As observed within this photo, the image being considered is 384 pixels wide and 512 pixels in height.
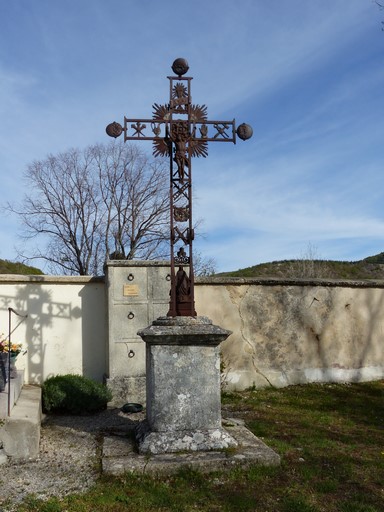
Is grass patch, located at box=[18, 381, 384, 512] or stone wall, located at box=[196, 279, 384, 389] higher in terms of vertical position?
stone wall, located at box=[196, 279, 384, 389]

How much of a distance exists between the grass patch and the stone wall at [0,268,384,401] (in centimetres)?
273

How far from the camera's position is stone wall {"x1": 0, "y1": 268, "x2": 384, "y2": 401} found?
8.30m

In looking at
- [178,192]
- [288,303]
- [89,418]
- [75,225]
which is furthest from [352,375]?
[75,225]

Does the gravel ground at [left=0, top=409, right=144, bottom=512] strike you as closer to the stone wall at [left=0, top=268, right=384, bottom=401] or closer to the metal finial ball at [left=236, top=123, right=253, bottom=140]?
the stone wall at [left=0, top=268, right=384, bottom=401]

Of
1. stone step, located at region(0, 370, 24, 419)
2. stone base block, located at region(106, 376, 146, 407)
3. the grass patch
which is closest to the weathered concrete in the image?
stone base block, located at region(106, 376, 146, 407)

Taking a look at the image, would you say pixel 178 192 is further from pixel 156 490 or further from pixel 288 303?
pixel 288 303

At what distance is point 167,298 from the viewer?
27.9 ft

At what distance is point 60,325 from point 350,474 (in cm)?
544

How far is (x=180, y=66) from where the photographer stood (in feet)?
18.4

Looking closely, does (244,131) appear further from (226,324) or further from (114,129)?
(226,324)

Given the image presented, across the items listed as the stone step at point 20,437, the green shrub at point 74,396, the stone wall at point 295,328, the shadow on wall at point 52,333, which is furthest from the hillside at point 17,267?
the stone step at point 20,437

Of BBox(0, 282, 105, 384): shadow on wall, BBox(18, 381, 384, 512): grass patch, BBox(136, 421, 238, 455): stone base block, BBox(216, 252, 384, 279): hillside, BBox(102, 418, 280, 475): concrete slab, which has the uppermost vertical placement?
BBox(216, 252, 384, 279): hillside

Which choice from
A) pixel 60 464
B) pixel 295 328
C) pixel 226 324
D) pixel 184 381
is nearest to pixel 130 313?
pixel 226 324

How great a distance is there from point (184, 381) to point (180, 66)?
3.45 meters
